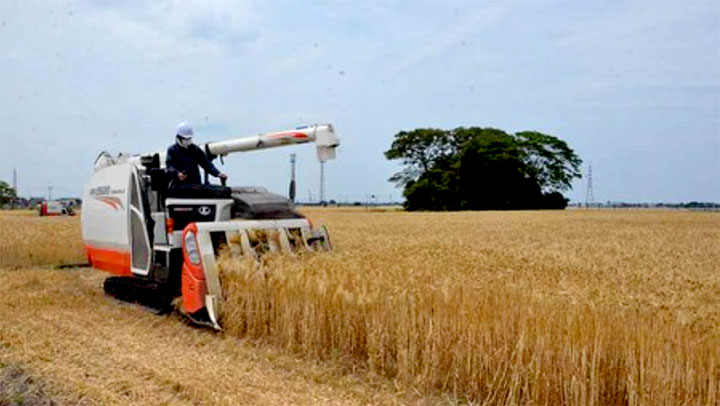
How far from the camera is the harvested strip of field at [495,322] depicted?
411 centimetres

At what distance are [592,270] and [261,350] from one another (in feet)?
12.3

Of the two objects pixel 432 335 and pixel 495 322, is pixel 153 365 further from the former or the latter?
pixel 495 322

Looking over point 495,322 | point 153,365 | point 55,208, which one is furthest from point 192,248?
point 55,208

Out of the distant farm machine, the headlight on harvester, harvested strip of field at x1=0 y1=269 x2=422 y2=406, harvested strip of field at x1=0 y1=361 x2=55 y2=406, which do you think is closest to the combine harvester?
the headlight on harvester

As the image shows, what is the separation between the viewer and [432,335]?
16.7 feet

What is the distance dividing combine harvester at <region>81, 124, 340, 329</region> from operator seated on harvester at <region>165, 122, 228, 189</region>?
264 mm

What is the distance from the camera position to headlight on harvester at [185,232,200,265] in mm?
7078

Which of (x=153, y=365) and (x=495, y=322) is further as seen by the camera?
(x=153, y=365)

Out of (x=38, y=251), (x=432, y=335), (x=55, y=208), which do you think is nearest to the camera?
(x=432, y=335)

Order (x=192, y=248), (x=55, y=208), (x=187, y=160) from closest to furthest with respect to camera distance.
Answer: (x=192, y=248)
(x=187, y=160)
(x=55, y=208)

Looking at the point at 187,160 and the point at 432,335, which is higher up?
the point at 187,160

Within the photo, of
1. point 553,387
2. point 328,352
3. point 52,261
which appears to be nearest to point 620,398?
point 553,387

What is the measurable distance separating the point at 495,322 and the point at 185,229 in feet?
13.0

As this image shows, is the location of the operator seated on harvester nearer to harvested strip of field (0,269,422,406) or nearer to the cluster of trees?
harvested strip of field (0,269,422,406)
